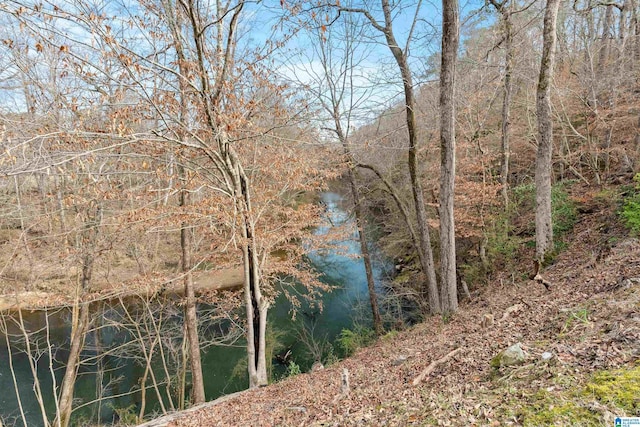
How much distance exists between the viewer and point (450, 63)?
586cm

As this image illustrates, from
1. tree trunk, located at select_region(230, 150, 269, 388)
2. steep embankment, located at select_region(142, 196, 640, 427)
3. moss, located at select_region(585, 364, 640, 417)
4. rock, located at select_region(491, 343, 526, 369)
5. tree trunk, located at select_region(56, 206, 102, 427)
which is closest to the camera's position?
moss, located at select_region(585, 364, 640, 417)

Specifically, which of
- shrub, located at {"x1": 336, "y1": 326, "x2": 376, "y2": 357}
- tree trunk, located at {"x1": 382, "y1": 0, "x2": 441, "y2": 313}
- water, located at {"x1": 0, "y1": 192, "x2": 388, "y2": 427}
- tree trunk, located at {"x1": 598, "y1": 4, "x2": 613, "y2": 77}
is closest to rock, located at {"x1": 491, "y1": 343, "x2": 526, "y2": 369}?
tree trunk, located at {"x1": 382, "y1": 0, "x2": 441, "y2": 313}

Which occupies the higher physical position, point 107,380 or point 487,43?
point 487,43

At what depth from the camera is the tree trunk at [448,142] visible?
570cm

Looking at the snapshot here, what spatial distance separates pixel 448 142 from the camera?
19.8 ft

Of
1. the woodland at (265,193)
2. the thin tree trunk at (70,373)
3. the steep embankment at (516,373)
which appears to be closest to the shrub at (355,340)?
the woodland at (265,193)

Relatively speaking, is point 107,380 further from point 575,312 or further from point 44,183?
point 575,312

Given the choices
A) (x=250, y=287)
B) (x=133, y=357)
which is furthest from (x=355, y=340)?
(x=133, y=357)

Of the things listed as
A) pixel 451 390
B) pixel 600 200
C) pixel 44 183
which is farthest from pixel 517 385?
pixel 44 183

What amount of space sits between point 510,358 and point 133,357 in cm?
1105

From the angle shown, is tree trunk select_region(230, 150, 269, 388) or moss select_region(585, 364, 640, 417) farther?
tree trunk select_region(230, 150, 269, 388)

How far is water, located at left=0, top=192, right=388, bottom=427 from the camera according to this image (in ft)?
30.9

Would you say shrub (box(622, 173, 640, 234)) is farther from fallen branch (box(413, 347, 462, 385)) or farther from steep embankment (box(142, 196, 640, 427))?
fallen branch (box(413, 347, 462, 385))

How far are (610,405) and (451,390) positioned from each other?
1231 mm
